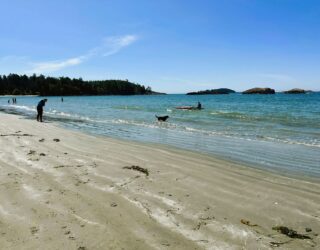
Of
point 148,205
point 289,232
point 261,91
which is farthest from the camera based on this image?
point 261,91

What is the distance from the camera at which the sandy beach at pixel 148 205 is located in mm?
4898

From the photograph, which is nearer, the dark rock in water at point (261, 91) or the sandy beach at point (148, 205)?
the sandy beach at point (148, 205)

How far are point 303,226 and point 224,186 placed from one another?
2418mm

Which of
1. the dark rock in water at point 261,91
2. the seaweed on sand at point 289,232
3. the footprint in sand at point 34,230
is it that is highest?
the dark rock in water at point 261,91

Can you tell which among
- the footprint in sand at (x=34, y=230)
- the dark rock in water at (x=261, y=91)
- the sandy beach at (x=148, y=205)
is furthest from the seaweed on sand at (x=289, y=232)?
the dark rock in water at (x=261, y=91)

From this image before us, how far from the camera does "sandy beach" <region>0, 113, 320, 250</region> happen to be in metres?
4.90

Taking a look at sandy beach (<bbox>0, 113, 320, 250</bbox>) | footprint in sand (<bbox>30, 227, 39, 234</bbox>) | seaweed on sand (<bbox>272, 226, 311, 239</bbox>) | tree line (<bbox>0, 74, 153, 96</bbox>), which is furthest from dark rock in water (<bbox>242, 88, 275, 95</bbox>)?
footprint in sand (<bbox>30, 227, 39, 234</bbox>)

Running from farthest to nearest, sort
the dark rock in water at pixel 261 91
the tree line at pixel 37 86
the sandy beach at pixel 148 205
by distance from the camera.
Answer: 1. the dark rock in water at pixel 261 91
2. the tree line at pixel 37 86
3. the sandy beach at pixel 148 205

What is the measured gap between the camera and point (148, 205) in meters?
6.33

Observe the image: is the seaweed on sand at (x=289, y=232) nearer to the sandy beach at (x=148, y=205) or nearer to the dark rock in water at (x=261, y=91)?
the sandy beach at (x=148, y=205)

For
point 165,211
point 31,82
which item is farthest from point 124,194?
point 31,82

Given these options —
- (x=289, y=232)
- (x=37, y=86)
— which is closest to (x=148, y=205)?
(x=289, y=232)

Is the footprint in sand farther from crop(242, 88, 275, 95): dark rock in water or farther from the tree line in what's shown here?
crop(242, 88, 275, 95): dark rock in water

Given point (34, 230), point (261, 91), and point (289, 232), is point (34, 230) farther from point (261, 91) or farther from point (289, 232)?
point (261, 91)
